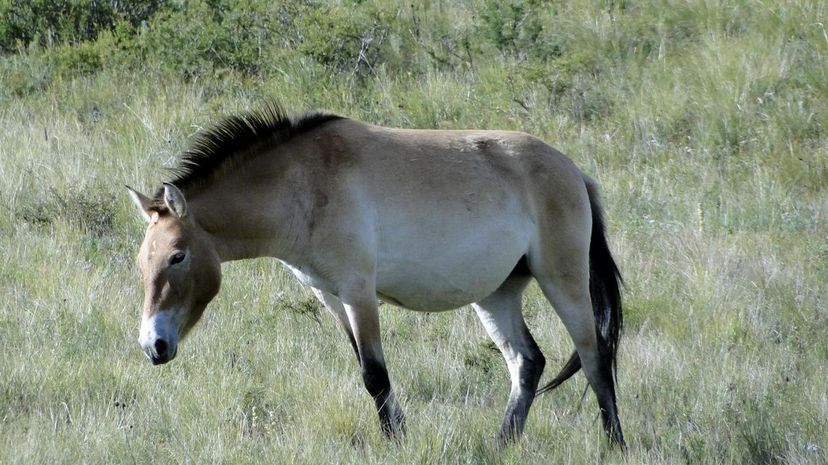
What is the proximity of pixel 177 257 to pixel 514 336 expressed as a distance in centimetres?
206

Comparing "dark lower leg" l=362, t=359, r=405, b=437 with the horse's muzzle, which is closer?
the horse's muzzle

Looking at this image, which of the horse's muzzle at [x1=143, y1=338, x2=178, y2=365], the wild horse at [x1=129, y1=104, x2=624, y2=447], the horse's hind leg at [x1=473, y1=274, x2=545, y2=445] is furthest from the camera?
the horse's hind leg at [x1=473, y1=274, x2=545, y2=445]

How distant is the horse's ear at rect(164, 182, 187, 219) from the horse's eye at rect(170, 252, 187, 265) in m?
0.19

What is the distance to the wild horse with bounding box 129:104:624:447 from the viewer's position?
17.8 feet

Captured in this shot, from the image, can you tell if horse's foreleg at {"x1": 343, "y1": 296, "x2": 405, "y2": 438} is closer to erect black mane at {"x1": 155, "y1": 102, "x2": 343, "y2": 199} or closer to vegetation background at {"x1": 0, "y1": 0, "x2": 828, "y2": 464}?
vegetation background at {"x1": 0, "y1": 0, "x2": 828, "y2": 464}

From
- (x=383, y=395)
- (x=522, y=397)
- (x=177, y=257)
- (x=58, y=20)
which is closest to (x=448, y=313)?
(x=522, y=397)

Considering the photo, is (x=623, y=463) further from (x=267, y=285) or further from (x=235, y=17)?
(x=235, y=17)

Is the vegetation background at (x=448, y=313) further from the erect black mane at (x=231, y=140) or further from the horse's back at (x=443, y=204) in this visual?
the erect black mane at (x=231, y=140)

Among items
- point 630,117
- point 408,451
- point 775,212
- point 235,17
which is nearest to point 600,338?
point 408,451

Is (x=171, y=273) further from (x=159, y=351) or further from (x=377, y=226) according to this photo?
(x=377, y=226)

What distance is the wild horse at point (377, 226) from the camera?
542cm

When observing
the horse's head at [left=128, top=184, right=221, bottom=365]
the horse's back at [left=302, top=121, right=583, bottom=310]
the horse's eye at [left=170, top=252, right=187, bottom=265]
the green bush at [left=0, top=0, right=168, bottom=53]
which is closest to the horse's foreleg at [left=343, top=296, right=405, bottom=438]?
the horse's back at [left=302, top=121, right=583, bottom=310]

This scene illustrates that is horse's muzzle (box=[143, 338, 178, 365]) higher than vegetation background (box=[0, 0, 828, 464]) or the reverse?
higher

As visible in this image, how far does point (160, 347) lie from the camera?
201 inches
